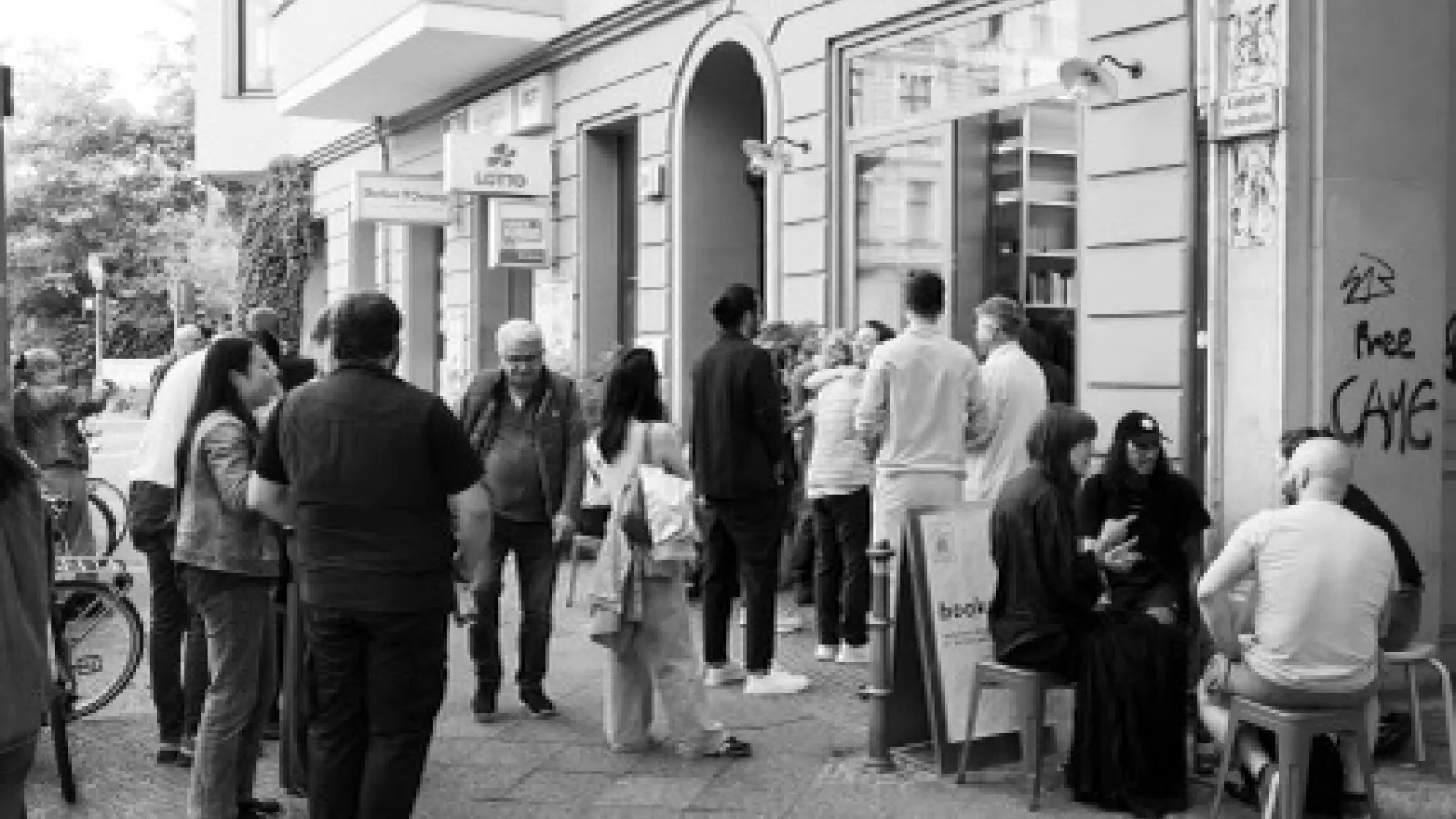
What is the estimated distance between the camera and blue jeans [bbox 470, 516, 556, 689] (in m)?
6.96

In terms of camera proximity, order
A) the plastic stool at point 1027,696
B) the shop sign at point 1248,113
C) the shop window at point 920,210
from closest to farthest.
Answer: the plastic stool at point 1027,696
the shop sign at point 1248,113
the shop window at point 920,210

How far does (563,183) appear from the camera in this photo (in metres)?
15.7

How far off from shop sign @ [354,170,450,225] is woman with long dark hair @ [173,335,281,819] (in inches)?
483

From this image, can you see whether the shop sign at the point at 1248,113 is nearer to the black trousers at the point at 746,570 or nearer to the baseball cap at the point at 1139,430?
the baseball cap at the point at 1139,430

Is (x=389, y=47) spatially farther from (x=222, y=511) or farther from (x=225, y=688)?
(x=225, y=688)

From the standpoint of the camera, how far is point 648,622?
6.41 metres

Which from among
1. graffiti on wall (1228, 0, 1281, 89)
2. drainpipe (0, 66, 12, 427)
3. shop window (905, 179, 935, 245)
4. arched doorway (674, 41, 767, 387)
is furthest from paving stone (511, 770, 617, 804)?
arched doorway (674, 41, 767, 387)

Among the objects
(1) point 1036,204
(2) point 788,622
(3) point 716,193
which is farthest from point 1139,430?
(3) point 716,193

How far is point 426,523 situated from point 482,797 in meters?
1.75

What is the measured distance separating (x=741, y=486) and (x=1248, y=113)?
9.82 feet

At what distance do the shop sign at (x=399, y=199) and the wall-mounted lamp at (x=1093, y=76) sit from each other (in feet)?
33.1

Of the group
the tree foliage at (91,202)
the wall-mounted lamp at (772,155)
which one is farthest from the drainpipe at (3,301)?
the tree foliage at (91,202)

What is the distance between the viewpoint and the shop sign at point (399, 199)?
1748 centimetres

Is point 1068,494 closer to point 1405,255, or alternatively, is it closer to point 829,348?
point 1405,255
